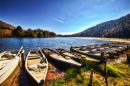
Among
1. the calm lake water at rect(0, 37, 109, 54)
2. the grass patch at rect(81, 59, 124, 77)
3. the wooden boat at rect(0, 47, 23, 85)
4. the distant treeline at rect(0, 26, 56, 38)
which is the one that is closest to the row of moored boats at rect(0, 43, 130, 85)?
the wooden boat at rect(0, 47, 23, 85)

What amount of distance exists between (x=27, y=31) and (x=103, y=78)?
153516 millimetres

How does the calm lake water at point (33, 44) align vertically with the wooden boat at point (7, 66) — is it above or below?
below

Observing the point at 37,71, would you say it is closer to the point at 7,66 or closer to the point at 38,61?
the point at 7,66

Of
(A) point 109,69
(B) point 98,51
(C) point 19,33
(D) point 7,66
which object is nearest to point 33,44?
(B) point 98,51

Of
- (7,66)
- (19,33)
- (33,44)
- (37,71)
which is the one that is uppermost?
(19,33)

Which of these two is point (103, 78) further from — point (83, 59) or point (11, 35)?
point (11, 35)

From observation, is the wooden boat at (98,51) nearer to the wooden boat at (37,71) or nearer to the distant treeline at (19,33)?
the wooden boat at (37,71)

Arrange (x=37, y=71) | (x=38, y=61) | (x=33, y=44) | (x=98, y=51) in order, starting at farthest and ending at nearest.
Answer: (x=33, y=44) < (x=98, y=51) < (x=38, y=61) < (x=37, y=71)

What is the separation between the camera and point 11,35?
14862 centimetres

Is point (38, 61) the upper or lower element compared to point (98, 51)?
upper

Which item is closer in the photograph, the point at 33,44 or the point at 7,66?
the point at 7,66

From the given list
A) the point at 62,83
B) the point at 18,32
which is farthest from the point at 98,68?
the point at 18,32

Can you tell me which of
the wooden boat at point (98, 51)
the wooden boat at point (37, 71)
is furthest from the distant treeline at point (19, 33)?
the wooden boat at point (37, 71)

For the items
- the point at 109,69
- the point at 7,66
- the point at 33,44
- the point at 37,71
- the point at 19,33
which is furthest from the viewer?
the point at 19,33
